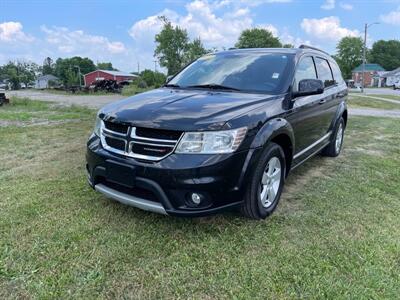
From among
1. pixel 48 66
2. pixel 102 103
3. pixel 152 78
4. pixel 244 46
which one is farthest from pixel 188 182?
pixel 48 66

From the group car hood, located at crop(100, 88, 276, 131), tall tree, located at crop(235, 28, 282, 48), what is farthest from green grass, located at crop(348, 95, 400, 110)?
tall tree, located at crop(235, 28, 282, 48)

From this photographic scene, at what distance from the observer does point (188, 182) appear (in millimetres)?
2545

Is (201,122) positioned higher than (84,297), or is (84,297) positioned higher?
(201,122)

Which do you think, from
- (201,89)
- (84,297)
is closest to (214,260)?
(84,297)

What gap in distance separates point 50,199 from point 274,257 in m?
2.45

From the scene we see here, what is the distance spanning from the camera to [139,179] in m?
2.65

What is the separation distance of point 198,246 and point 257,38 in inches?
2391

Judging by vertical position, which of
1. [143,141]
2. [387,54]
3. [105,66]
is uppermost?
[387,54]

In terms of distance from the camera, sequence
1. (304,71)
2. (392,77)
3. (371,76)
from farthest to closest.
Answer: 1. (371,76)
2. (392,77)
3. (304,71)

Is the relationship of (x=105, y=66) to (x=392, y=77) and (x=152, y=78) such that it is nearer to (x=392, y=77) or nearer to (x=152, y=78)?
(x=152, y=78)

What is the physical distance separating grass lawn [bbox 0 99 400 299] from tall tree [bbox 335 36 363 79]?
8443 cm

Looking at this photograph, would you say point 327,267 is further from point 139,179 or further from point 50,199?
point 50,199

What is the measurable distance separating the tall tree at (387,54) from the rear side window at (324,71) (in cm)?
10168

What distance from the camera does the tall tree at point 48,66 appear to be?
350 ft
